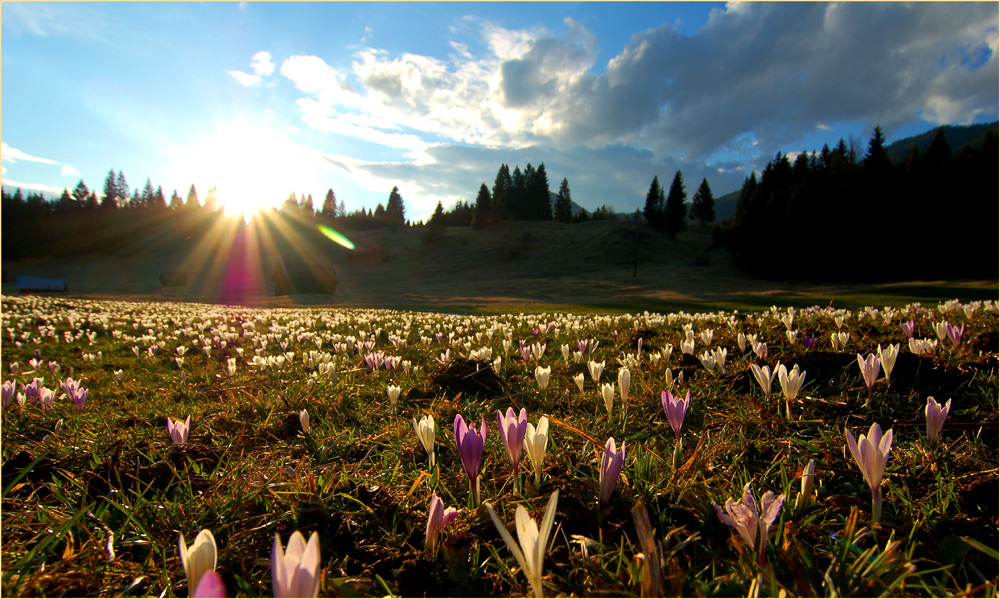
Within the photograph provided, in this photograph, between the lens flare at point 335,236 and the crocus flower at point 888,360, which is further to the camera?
the lens flare at point 335,236

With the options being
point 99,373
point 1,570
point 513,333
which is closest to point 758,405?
point 1,570

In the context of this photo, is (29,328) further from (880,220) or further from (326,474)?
(880,220)

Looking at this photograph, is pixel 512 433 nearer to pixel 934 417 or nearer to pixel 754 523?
pixel 754 523

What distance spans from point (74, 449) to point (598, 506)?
201 centimetres

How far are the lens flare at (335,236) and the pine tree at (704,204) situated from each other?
7498cm

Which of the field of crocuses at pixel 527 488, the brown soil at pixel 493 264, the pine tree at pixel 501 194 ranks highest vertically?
the pine tree at pixel 501 194

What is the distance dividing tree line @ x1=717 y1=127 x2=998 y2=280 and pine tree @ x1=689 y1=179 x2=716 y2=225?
1677 inches

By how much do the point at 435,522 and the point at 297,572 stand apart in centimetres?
41

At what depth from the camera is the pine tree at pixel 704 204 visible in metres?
96.3

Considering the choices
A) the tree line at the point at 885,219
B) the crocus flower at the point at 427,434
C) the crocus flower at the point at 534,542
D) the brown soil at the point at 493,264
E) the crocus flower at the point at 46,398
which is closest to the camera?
the crocus flower at the point at 534,542

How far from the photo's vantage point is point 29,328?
8203 millimetres

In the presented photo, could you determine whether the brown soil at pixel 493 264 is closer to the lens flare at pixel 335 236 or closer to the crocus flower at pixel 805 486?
the lens flare at pixel 335 236

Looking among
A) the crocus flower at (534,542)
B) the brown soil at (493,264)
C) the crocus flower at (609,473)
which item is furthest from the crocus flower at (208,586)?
the brown soil at (493,264)

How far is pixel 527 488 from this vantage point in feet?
4.54
